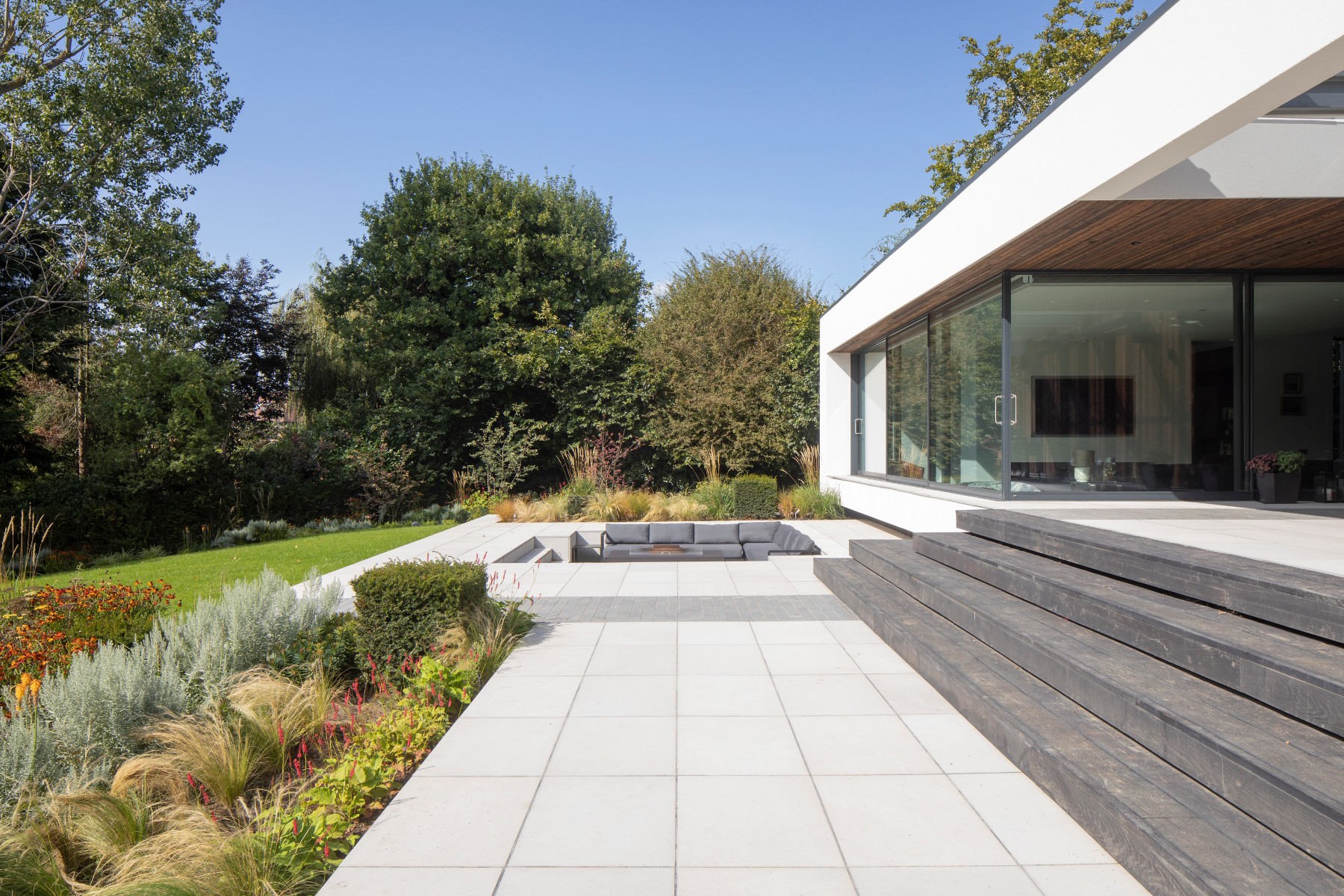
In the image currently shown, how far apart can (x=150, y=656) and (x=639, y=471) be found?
10.7 m

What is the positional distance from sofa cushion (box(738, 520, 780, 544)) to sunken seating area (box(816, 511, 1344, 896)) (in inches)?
209

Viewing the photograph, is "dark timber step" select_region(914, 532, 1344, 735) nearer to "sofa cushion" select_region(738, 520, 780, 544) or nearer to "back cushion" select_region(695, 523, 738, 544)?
"sofa cushion" select_region(738, 520, 780, 544)

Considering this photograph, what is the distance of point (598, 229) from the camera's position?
56.5ft

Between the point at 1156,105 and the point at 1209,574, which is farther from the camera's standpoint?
the point at 1156,105

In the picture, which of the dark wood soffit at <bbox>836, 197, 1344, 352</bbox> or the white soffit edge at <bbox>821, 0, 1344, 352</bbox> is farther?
the dark wood soffit at <bbox>836, 197, 1344, 352</bbox>

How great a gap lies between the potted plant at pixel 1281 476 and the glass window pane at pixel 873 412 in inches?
185

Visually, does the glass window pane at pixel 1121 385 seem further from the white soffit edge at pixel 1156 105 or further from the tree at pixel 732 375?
the tree at pixel 732 375

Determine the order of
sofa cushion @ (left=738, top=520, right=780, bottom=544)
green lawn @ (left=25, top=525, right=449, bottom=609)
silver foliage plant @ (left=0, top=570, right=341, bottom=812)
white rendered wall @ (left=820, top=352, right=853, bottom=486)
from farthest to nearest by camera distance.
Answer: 1. white rendered wall @ (left=820, top=352, right=853, bottom=486)
2. sofa cushion @ (left=738, top=520, right=780, bottom=544)
3. green lawn @ (left=25, top=525, right=449, bottom=609)
4. silver foliage plant @ (left=0, top=570, right=341, bottom=812)

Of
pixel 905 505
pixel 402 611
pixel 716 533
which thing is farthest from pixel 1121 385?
pixel 402 611

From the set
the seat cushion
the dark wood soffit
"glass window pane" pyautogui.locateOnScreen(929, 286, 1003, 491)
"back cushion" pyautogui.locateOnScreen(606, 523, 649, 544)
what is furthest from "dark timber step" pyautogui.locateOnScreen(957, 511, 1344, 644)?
"back cushion" pyautogui.locateOnScreen(606, 523, 649, 544)

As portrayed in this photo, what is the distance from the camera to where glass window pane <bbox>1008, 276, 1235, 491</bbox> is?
6812 mm

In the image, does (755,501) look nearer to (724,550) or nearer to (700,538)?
(700,538)

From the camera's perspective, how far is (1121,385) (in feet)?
22.7

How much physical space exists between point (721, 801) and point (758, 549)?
6943 millimetres
